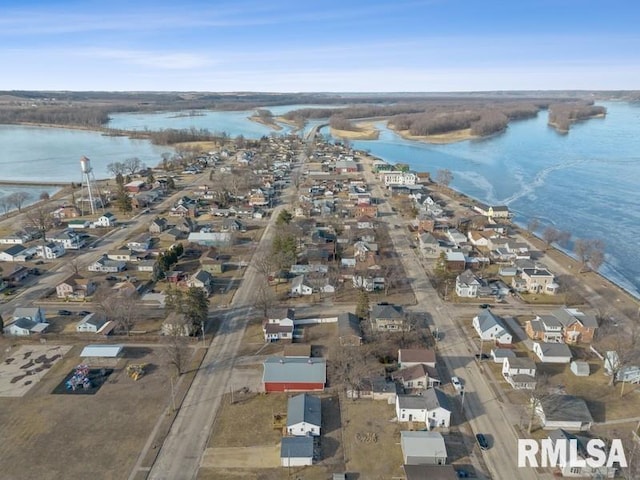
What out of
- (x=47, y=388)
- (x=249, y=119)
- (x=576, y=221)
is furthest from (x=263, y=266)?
(x=249, y=119)

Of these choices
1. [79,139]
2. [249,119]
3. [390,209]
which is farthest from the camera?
[249,119]

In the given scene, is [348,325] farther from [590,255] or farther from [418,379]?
[590,255]

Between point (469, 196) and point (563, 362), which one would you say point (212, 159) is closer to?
point (469, 196)

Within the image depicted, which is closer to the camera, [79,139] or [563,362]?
[563,362]

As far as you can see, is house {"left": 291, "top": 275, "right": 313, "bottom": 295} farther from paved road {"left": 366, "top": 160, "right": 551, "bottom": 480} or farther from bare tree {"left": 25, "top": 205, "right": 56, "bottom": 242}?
bare tree {"left": 25, "top": 205, "right": 56, "bottom": 242}

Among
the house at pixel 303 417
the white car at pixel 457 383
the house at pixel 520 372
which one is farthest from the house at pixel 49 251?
the house at pixel 520 372

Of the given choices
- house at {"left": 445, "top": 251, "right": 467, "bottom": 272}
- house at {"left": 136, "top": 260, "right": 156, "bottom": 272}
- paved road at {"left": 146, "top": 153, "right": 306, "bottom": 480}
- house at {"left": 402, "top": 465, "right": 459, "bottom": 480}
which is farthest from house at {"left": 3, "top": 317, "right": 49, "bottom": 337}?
house at {"left": 445, "top": 251, "right": 467, "bottom": 272}

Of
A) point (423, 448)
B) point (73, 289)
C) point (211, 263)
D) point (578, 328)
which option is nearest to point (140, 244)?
point (211, 263)
